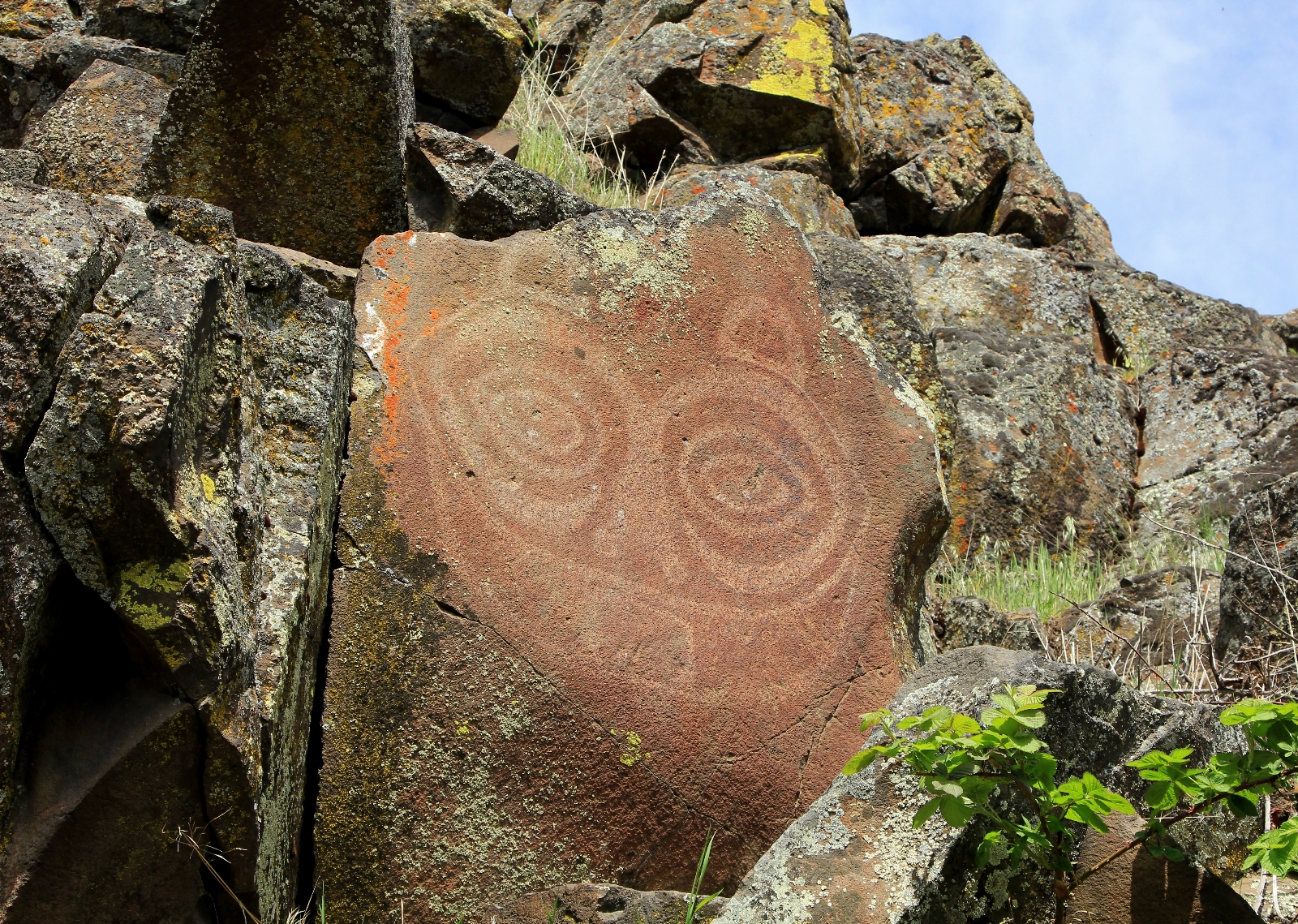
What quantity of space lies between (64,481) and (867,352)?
198 cm

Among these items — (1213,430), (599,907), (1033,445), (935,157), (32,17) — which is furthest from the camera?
(935,157)

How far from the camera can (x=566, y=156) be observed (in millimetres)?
5145

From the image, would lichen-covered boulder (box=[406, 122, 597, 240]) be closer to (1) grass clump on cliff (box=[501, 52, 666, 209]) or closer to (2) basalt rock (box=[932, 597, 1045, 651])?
(1) grass clump on cliff (box=[501, 52, 666, 209])

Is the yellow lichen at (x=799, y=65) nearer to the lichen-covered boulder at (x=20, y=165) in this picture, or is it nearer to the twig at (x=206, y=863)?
the lichen-covered boulder at (x=20, y=165)

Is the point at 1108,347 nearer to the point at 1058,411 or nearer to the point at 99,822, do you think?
the point at 1058,411

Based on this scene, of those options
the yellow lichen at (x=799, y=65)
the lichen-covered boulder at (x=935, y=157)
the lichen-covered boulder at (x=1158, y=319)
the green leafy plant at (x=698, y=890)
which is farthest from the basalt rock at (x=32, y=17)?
the lichen-covered boulder at (x=1158, y=319)

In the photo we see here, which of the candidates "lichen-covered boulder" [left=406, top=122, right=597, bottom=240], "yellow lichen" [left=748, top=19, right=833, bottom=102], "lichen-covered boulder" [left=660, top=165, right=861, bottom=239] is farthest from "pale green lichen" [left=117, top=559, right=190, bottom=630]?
"yellow lichen" [left=748, top=19, right=833, bottom=102]

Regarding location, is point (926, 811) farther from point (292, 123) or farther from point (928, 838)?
point (292, 123)

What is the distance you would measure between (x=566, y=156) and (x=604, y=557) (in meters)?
2.98

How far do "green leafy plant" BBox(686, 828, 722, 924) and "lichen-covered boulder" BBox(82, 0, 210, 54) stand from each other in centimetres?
395

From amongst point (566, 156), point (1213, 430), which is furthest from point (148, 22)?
point (1213, 430)

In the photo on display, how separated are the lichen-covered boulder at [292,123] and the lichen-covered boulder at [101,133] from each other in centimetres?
41

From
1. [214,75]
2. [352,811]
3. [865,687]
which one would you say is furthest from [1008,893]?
[214,75]

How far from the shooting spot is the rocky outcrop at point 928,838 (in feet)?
6.29
